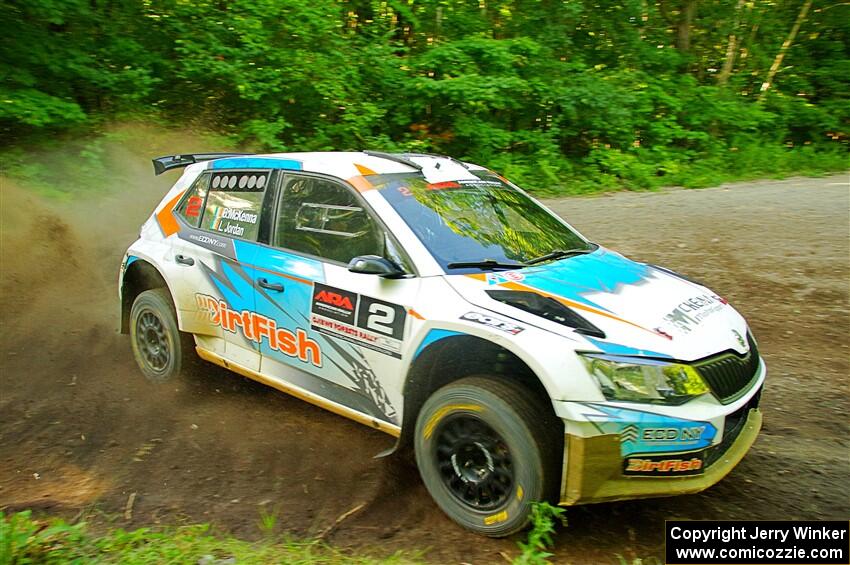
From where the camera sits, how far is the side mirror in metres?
3.78

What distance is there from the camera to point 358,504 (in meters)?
3.91

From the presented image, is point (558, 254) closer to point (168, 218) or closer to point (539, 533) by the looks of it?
point (539, 533)

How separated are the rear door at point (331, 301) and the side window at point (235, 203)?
238mm

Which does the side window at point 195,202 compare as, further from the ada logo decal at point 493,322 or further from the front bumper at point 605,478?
the front bumper at point 605,478

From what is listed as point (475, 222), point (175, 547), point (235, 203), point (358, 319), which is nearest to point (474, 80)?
point (235, 203)

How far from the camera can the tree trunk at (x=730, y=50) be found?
49.8 ft

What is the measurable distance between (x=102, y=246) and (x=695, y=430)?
8301mm

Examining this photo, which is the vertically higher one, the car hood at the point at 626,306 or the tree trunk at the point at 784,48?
the tree trunk at the point at 784,48

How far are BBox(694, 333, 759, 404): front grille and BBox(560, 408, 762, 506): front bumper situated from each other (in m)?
0.29

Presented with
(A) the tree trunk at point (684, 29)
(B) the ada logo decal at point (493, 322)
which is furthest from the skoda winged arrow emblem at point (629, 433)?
(A) the tree trunk at point (684, 29)

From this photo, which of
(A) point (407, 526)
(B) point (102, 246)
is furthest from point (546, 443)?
(B) point (102, 246)

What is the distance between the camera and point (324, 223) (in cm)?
444

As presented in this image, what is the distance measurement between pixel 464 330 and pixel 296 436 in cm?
182

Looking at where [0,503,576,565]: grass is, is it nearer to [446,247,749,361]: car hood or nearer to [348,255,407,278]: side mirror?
[446,247,749,361]: car hood
